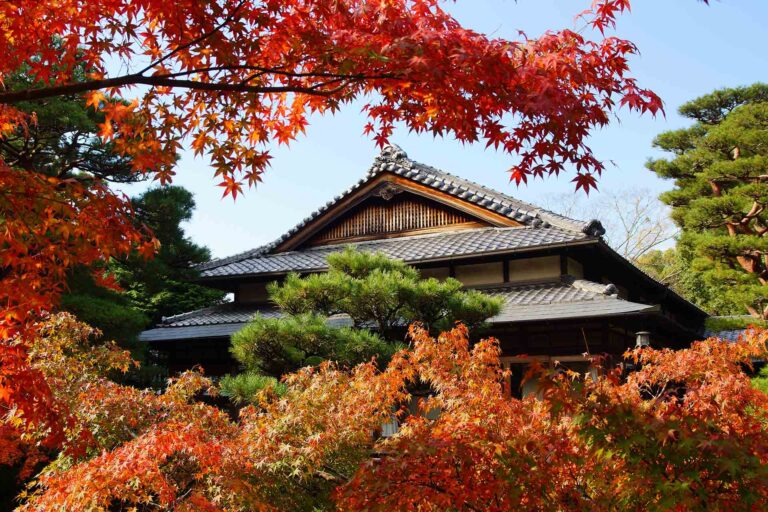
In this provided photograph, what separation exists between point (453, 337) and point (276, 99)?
10.2 ft

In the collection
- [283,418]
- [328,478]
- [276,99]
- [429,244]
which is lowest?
[328,478]

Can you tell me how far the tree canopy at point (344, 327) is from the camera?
8.88 meters

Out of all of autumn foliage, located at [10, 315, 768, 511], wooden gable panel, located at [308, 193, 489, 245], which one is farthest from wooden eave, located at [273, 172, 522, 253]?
autumn foliage, located at [10, 315, 768, 511]

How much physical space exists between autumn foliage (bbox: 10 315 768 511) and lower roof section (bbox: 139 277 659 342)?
279cm

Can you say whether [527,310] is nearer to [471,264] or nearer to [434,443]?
[471,264]

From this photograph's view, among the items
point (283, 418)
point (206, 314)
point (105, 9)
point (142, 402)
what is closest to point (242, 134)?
point (105, 9)

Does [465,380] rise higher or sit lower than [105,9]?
lower

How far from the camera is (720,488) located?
9.31ft

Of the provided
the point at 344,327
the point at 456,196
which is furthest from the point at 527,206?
the point at 344,327

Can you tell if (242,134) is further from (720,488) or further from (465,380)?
(720,488)

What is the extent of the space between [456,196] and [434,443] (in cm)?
1159

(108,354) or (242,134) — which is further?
(108,354)

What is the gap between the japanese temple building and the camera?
11398mm

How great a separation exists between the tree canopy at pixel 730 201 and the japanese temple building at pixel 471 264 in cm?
366
